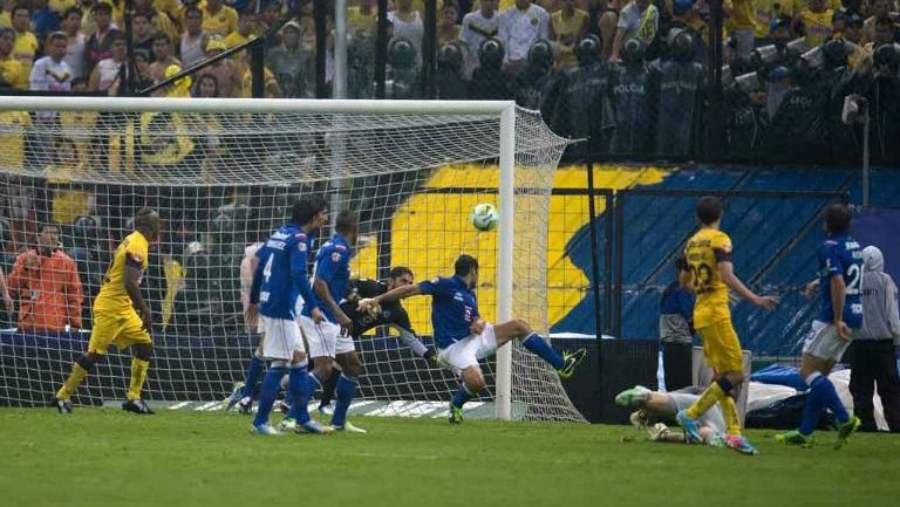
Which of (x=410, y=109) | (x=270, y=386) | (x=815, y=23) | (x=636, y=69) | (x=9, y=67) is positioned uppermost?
(x=815, y=23)

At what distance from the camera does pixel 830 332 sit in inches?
575

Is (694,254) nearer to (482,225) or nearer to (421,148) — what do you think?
(482,225)

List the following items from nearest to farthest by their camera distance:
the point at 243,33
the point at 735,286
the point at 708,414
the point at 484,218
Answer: the point at 735,286, the point at 708,414, the point at 484,218, the point at 243,33

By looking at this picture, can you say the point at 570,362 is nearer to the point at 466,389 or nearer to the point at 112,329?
the point at 466,389

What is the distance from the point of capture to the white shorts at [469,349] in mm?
17250

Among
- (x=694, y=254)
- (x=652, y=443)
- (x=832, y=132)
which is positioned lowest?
(x=652, y=443)

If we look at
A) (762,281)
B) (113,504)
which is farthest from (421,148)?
(113,504)

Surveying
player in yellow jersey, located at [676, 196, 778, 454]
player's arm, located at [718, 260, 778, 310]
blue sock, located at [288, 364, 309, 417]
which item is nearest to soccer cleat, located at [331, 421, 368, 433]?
blue sock, located at [288, 364, 309, 417]

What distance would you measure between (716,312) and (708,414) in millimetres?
1492

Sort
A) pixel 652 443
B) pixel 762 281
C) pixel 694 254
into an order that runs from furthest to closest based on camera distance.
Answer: pixel 762 281 < pixel 652 443 < pixel 694 254

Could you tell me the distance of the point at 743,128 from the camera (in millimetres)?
22750

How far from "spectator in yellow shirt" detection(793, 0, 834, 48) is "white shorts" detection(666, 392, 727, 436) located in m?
8.72

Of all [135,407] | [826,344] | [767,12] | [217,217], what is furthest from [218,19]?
[826,344]

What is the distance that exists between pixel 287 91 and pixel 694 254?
10136 mm
